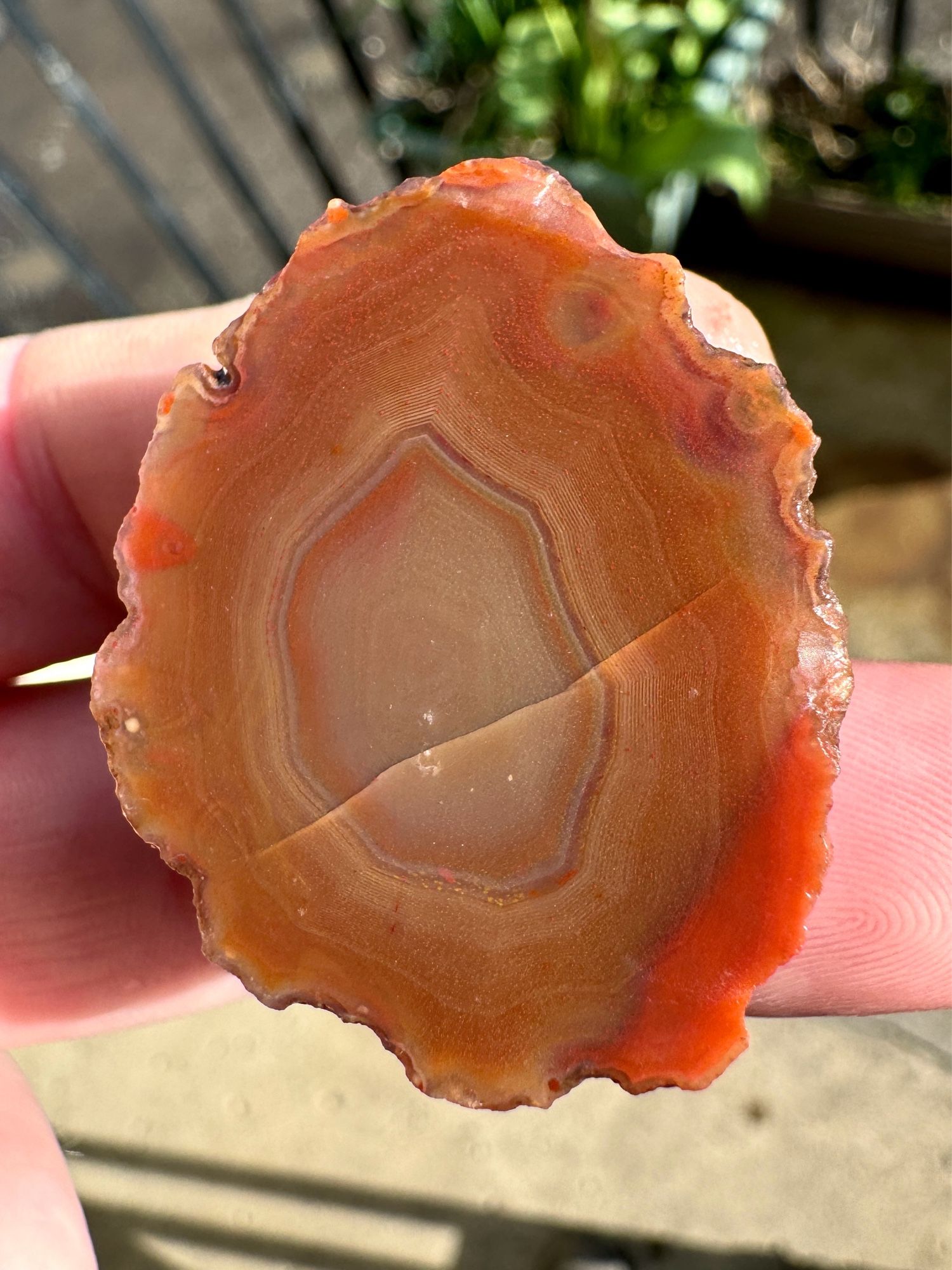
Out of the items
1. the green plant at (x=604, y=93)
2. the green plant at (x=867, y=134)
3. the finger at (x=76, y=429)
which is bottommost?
the green plant at (x=867, y=134)

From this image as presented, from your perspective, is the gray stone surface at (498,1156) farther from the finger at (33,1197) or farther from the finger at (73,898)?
the finger at (33,1197)

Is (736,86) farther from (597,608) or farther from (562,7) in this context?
(597,608)

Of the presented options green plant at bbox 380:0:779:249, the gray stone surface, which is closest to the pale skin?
the gray stone surface

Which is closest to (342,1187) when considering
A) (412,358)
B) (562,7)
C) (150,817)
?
(150,817)

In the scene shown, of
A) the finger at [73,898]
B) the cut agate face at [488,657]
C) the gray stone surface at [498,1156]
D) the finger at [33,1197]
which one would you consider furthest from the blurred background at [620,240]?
the cut agate face at [488,657]

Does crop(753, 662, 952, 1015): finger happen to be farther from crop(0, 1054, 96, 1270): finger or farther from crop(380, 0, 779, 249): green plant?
crop(380, 0, 779, 249): green plant

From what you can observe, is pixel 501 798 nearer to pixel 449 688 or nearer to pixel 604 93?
pixel 449 688

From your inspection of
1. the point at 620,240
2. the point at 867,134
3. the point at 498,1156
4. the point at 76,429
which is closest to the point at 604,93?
the point at 620,240
